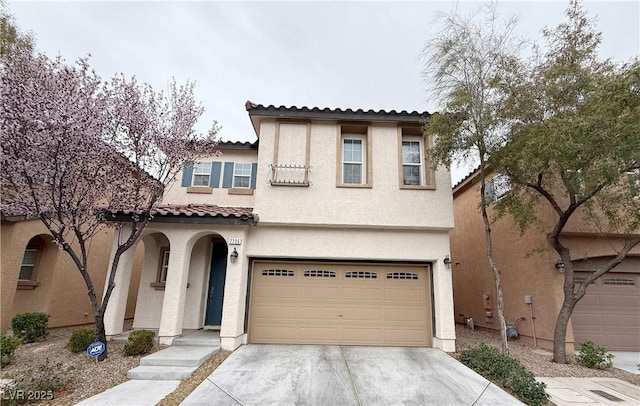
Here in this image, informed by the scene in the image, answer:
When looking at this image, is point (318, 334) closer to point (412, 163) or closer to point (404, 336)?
point (404, 336)

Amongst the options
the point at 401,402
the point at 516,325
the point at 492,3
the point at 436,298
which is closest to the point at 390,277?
the point at 436,298

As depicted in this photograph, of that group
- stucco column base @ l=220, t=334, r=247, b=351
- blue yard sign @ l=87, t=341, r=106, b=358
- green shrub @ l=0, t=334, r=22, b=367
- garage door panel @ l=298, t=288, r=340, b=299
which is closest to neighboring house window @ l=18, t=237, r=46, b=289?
green shrub @ l=0, t=334, r=22, b=367

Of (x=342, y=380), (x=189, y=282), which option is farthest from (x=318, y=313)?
(x=189, y=282)

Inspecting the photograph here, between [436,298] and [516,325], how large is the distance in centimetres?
383

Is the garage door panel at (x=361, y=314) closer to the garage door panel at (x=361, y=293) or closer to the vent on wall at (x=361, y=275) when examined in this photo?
the garage door panel at (x=361, y=293)

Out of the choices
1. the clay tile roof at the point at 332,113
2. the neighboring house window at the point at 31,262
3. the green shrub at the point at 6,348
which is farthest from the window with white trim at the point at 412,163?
the neighboring house window at the point at 31,262

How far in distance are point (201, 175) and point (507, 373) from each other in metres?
10.3

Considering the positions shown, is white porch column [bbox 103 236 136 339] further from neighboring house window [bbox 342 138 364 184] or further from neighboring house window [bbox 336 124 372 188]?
neighboring house window [bbox 342 138 364 184]

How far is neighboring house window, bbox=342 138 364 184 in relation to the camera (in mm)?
9562

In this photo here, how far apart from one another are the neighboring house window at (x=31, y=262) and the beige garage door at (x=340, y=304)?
739 centimetres

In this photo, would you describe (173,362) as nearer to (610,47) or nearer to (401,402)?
(401,402)

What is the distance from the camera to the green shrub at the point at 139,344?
6922 millimetres

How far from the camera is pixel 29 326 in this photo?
8281 mm

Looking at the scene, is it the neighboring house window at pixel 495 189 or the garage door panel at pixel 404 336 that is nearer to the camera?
the garage door panel at pixel 404 336
